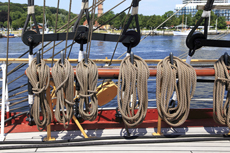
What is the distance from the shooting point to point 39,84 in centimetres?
226

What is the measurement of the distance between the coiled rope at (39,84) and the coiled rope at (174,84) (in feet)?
3.46

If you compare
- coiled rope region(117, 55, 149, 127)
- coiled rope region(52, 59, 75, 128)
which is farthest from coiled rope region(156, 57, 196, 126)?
coiled rope region(52, 59, 75, 128)

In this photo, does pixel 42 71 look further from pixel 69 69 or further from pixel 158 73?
pixel 158 73

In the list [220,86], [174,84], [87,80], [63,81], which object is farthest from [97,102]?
[220,86]

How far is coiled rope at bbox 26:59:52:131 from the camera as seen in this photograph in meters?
2.22

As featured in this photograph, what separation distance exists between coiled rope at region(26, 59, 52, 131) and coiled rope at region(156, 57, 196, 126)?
1.06 meters

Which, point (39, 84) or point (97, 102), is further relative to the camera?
point (97, 102)

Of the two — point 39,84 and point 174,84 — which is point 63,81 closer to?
point 39,84

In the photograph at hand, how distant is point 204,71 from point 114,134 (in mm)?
1156

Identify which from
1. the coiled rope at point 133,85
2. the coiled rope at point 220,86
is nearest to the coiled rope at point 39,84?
the coiled rope at point 133,85

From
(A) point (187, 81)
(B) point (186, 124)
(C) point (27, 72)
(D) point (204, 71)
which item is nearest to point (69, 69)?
(C) point (27, 72)

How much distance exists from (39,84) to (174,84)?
1.28m

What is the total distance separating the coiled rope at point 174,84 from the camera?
2283 millimetres

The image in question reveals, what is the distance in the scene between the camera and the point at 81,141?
7.97 ft
